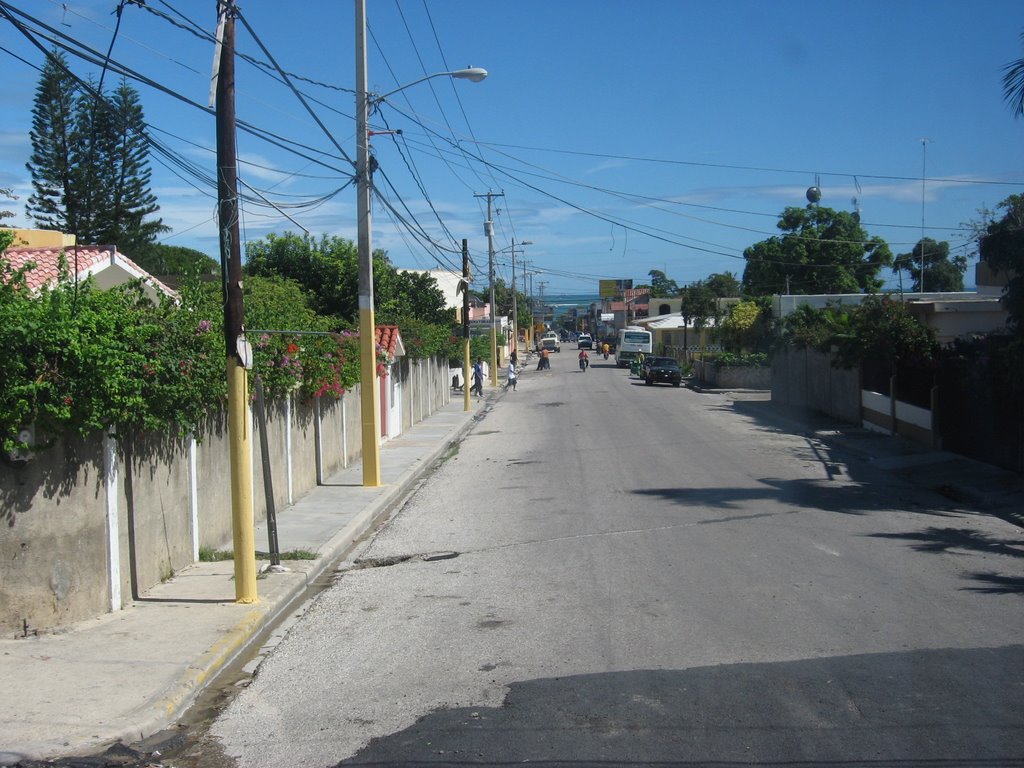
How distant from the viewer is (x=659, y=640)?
7973 millimetres

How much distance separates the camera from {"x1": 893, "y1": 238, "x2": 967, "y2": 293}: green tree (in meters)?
64.0

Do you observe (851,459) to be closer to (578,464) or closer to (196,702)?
(578,464)

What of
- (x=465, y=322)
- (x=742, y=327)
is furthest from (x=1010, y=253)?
(x=742, y=327)

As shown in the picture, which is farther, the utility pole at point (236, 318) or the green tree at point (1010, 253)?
the green tree at point (1010, 253)

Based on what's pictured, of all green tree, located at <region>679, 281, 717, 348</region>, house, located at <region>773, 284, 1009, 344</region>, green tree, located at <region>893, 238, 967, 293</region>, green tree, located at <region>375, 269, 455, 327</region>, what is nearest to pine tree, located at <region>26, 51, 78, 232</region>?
green tree, located at <region>375, 269, 455, 327</region>

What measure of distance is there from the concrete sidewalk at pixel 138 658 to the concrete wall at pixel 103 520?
199 mm

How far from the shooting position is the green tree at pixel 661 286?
153625mm

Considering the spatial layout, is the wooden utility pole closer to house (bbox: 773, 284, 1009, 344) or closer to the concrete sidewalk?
house (bbox: 773, 284, 1009, 344)

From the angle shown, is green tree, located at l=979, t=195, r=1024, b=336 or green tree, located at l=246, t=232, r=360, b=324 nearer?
green tree, located at l=979, t=195, r=1024, b=336

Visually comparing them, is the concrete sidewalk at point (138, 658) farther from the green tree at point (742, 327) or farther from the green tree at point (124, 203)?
the green tree at point (742, 327)

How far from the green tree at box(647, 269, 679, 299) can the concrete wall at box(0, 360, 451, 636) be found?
13375 cm

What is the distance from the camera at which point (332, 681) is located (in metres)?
7.36

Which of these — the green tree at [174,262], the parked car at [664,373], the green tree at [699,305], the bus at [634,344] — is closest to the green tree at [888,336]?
the green tree at [174,262]

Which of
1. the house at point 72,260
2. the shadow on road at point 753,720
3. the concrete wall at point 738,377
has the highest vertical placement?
the house at point 72,260
